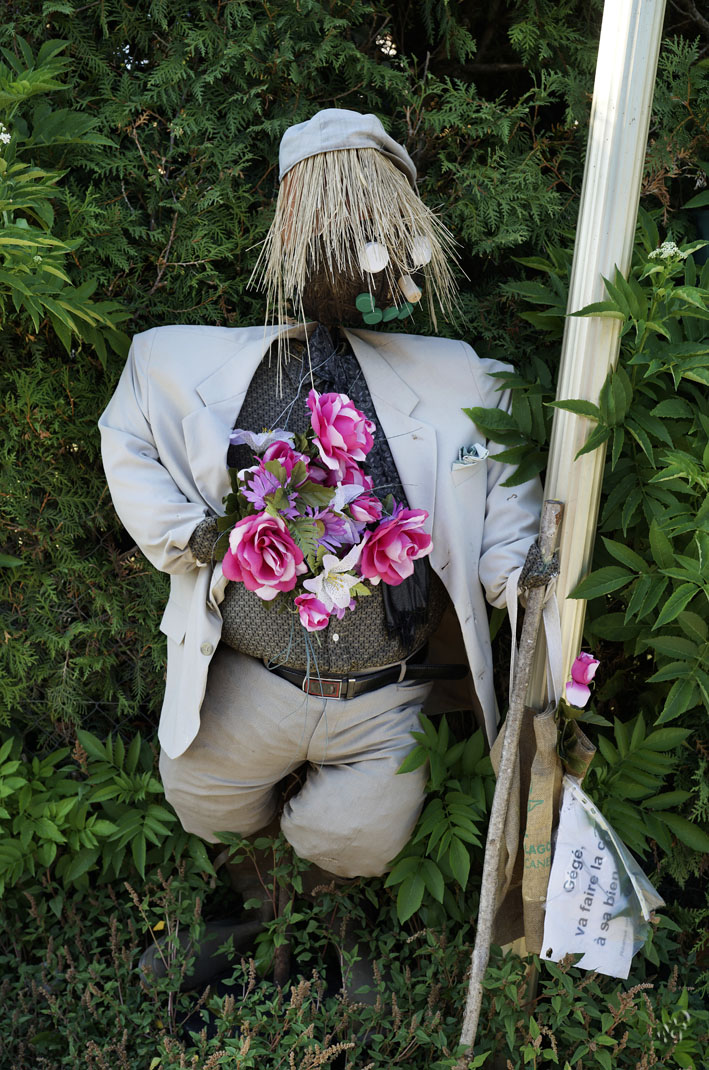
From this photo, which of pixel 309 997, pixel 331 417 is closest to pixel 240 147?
pixel 331 417

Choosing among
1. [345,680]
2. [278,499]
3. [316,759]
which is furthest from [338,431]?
[316,759]

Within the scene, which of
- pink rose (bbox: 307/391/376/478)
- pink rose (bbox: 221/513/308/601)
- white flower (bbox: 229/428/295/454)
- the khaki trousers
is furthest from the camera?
the khaki trousers

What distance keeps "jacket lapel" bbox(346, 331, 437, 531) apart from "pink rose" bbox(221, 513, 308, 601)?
50cm

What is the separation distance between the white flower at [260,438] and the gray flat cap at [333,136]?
2.30 ft

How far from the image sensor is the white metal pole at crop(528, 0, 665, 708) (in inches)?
91.4

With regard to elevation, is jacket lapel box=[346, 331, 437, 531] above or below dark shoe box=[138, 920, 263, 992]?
above

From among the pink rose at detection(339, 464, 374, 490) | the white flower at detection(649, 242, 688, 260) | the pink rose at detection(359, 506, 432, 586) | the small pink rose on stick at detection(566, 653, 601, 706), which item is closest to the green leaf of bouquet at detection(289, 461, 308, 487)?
the pink rose at detection(339, 464, 374, 490)

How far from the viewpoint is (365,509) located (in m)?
2.34

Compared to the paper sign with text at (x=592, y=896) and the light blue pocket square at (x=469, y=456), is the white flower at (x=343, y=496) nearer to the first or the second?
the light blue pocket square at (x=469, y=456)

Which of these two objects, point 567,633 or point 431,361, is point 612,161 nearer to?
point 431,361

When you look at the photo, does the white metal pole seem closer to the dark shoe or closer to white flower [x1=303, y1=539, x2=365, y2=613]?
white flower [x1=303, y1=539, x2=365, y2=613]

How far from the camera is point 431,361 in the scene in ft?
9.01

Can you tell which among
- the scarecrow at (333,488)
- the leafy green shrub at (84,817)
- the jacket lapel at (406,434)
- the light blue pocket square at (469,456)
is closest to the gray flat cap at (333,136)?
the scarecrow at (333,488)

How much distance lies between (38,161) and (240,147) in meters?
0.60
